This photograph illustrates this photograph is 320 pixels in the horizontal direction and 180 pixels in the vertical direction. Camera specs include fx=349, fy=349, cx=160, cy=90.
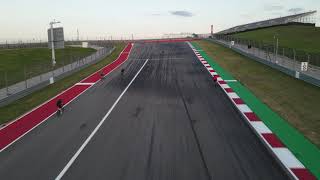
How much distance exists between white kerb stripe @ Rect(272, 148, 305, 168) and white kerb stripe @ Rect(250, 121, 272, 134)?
6.86ft

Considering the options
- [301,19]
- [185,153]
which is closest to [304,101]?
[185,153]

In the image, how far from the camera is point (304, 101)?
1844cm

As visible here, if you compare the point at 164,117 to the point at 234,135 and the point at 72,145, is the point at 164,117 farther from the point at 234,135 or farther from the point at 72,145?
the point at 72,145

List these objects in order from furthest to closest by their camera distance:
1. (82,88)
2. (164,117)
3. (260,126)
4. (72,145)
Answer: (82,88) < (164,117) < (260,126) < (72,145)

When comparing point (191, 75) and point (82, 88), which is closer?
point (82, 88)

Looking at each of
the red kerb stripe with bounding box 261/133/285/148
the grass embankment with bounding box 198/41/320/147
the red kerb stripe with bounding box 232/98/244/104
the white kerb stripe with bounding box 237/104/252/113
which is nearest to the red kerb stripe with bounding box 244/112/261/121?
the white kerb stripe with bounding box 237/104/252/113

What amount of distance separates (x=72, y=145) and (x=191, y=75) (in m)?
17.4

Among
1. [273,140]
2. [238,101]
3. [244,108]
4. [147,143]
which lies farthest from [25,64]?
[273,140]

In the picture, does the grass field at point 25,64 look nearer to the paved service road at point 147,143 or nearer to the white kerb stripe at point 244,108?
the paved service road at point 147,143

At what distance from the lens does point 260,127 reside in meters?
14.5

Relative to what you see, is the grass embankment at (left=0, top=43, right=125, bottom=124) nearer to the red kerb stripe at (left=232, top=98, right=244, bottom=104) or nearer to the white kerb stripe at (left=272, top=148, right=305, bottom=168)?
the red kerb stripe at (left=232, top=98, right=244, bottom=104)

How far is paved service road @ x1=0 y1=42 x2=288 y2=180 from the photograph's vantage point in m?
10.5

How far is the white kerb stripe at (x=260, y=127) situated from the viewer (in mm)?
13961

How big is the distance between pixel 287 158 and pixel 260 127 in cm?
345
